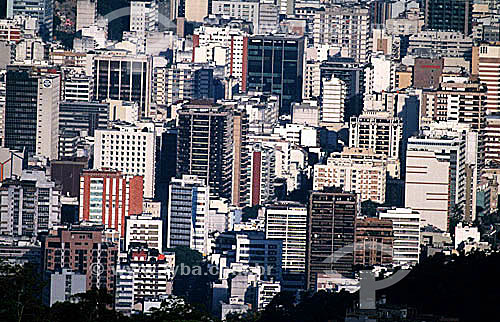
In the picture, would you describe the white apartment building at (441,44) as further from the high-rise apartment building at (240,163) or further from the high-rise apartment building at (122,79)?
the high-rise apartment building at (240,163)

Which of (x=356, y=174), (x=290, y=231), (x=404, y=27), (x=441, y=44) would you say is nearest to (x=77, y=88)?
(x=356, y=174)

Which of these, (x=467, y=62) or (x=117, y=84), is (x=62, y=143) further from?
(x=467, y=62)

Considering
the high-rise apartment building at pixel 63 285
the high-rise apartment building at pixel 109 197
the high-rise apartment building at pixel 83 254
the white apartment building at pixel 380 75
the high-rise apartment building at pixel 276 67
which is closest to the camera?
the high-rise apartment building at pixel 63 285

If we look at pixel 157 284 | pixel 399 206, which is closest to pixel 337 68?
pixel 399 206

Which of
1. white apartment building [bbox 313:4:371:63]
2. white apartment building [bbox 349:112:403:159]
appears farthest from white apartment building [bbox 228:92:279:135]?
white apartment building [bbox 313:4:371:63]

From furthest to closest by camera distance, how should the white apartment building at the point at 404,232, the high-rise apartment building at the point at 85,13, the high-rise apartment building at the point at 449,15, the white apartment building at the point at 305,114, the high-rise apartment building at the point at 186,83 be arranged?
1. the high-rise apartment building at the point at 449,15
2. the high-rise apartment building at the point at 85,13
3. the high-rise apartment building at the point at 186,83
4. the white apartment building at the point at 305,114
5. the white apartment building at the point at 404,232

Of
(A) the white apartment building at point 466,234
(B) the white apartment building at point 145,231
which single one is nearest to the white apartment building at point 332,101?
(B) the white apartment building at point 145,231

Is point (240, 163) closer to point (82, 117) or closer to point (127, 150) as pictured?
point (127, 150)
